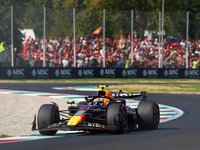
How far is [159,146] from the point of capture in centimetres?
868

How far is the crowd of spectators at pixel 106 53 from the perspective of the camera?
36125mm

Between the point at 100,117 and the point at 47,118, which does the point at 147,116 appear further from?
the point at 47,118

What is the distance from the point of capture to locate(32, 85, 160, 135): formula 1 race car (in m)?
10.2

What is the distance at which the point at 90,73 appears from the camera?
36.2 metres

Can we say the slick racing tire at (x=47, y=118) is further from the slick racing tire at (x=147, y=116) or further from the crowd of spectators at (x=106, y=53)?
the crowd of spectators at (x=106, y=53)

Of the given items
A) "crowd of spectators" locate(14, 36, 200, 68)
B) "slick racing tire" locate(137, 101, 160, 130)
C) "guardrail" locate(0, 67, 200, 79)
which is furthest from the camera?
"crowd of spectators" locate(14, 36, 200, 68)

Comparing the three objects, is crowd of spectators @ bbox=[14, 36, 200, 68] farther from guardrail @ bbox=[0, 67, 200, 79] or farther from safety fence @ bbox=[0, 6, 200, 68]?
guardrail @ bbox=[0, 67, 200, 79]

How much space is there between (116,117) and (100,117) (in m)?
0.68

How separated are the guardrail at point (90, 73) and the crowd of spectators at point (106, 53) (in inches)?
40.2

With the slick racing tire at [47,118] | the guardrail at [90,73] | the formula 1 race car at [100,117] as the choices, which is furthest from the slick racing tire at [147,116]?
the guardrail at [90,73]

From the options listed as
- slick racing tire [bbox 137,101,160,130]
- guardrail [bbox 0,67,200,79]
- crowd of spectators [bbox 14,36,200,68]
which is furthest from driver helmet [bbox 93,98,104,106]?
crowd of spectators [bbox 14,36,200,68]

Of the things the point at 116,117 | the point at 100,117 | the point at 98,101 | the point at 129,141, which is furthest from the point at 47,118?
the point at 129,141

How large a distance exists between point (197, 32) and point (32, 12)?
14.7 metres

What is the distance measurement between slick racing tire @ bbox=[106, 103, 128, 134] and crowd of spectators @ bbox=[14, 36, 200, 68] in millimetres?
25213
